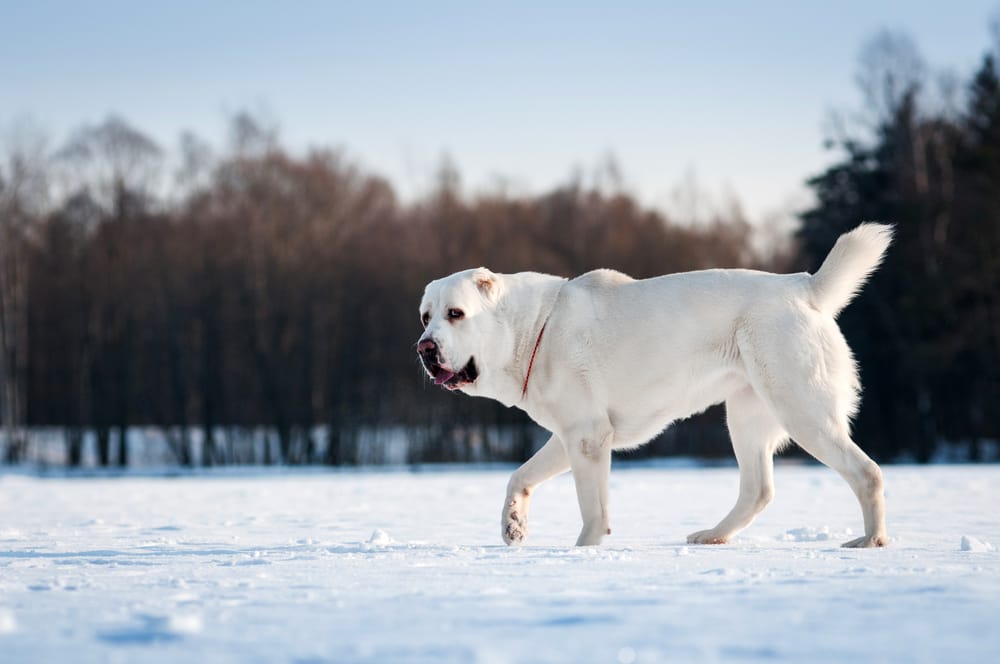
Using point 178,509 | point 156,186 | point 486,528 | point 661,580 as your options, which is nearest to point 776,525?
point 486,528

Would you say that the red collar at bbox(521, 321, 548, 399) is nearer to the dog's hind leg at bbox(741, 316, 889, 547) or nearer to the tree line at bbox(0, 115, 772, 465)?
the dog's hind leg at bbox(741, 316, 889, 547)

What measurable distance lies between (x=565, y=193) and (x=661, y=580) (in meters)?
40.5

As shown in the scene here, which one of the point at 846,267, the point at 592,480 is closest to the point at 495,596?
the point at 592,480

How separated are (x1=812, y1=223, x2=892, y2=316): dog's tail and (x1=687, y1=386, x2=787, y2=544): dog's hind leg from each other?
71cm

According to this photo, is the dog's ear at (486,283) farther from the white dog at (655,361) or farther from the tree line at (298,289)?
the tree line at (298,289)

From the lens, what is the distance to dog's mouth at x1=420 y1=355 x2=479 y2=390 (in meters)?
5.75

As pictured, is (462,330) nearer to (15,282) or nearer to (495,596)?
(495,596)

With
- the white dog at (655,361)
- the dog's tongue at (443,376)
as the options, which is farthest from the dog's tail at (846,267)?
the dog's tongue at (443,376)

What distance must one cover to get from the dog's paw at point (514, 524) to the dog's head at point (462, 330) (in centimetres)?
74

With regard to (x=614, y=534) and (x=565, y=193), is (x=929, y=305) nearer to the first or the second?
(x=565, y=193)

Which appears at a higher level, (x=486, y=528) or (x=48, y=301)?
(x=48, y=301)

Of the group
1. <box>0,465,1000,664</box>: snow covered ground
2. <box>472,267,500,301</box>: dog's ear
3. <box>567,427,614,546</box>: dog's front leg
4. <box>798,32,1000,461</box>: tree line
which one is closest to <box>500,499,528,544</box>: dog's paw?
<box>0,465,1000,664</box>: snow covered ground

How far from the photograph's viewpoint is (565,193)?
43812 millimetres

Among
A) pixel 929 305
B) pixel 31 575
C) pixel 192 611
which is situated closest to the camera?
pixel 192 611
